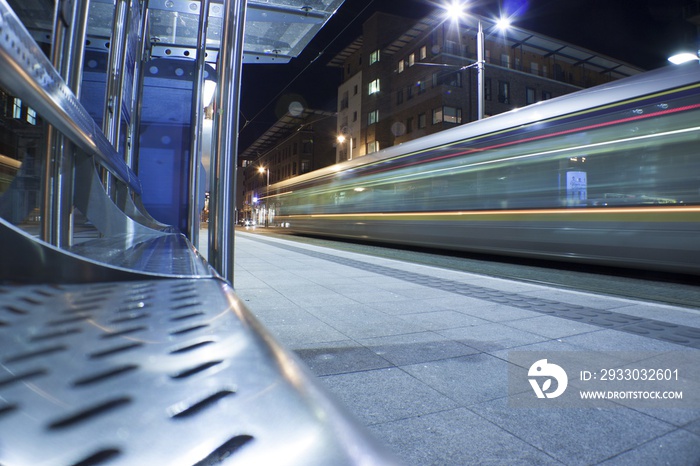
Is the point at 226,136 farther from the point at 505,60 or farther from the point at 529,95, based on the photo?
the point at 529,95

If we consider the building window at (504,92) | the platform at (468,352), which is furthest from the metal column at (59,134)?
the building window at (504,92)

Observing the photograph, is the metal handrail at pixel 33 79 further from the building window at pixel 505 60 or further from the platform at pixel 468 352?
the building window at pixel 505 60

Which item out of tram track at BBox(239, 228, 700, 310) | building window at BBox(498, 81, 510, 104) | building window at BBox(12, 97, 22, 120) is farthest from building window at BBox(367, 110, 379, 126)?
building window at BBox(12, 97, 22, 120)

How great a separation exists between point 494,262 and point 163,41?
7417mm

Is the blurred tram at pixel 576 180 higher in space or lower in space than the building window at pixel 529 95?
lower

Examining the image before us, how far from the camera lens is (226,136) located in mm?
2551

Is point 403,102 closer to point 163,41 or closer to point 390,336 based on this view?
point 163,41

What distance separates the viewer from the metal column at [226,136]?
8.37 feet

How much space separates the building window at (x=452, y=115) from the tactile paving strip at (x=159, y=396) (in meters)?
32.9

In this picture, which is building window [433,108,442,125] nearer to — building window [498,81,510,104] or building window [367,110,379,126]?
building window [498,81,510,104]

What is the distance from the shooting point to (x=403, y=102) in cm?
3609

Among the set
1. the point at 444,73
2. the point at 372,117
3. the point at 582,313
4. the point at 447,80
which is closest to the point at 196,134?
the point at 582,313

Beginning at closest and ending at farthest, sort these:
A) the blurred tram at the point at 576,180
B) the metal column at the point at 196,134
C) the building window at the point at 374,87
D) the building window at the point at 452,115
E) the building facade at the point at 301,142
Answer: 1. the metal column at the point at 196,134
2. the blurred tram at the point at 576,180
3. the building window at the point at 452,115
4. the building window at the point at 374,87
5. the building facade at the point at 301,142

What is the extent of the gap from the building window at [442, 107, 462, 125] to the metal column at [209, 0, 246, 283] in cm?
3101
